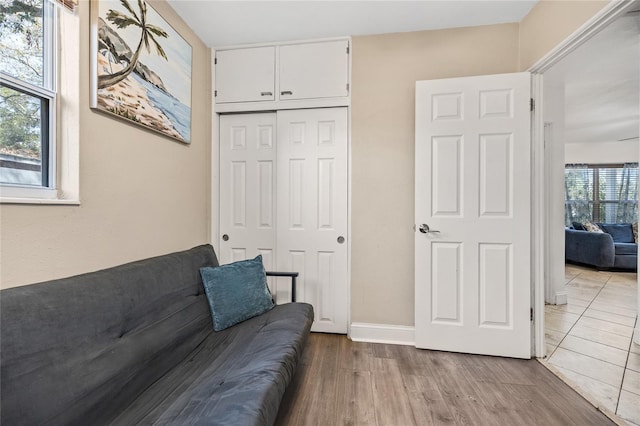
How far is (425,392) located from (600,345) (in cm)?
172

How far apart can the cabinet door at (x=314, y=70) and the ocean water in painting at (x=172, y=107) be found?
2.69ft

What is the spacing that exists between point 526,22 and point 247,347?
2938 millimetres

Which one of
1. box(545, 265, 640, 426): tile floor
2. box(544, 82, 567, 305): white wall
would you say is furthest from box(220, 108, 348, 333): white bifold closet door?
box(544, 82, 567, 305): white wall

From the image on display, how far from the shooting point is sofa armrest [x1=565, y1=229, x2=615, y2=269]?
463 cm

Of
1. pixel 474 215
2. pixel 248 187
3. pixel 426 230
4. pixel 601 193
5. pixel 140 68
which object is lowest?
pixel 426 230

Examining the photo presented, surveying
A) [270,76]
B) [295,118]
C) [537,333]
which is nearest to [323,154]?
[295,118]

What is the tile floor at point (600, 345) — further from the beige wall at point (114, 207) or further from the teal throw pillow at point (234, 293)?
the beige wall at point (114, 207)

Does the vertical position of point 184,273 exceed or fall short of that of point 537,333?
it exceeds it

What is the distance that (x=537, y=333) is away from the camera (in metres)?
2.05

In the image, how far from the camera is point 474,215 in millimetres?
2076

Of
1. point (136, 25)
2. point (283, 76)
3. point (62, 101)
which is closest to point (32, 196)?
point (62, 101)

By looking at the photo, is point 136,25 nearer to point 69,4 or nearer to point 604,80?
point 69,4

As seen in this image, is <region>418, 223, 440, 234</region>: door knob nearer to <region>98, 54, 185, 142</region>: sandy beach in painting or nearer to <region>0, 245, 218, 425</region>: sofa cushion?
<region>0, 245, 218, 425</region>: sofa cushion

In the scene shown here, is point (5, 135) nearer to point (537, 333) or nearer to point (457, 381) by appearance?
point (457, 381)
